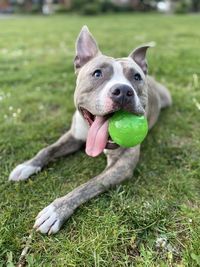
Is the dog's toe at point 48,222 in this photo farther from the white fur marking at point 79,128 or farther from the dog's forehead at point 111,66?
the dog's forehead at point 111,66

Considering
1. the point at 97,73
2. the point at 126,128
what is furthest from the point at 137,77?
the point at 126,128

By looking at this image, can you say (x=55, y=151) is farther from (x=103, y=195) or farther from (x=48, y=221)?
(x=48, y=221)

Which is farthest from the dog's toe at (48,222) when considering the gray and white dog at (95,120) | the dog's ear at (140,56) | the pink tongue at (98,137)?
the dog's ear at (140,56)

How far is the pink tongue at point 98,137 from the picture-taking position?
3092 millimetres

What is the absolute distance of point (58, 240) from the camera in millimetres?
2713

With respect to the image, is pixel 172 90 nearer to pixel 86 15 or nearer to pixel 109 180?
pixel 109 180

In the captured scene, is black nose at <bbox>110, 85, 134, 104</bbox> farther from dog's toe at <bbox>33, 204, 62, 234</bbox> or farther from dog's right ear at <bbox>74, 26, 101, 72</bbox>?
dog's toe at <bbox>33, 204, 62, 234</bbox>

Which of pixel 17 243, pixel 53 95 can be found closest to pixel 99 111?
pixel 17 243

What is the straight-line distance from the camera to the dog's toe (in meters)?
2.78

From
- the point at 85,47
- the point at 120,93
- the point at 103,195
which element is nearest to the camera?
the point at 120,93

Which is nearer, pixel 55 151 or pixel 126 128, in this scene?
pixel 126 128

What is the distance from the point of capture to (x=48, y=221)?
2793 mm

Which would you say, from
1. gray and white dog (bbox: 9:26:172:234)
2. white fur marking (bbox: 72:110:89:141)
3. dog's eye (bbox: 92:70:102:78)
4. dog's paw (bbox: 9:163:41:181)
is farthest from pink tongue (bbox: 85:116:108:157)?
dog's paw (bbox: 9:163:41:181)

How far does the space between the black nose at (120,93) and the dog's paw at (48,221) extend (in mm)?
1020
